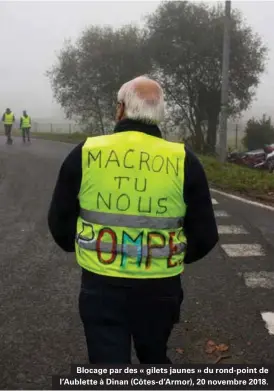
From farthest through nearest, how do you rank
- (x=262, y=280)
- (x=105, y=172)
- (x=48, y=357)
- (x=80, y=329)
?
(x=262, y=280) < (x=80, y=329) < (x=48, y=357) < (x=105, y=172)

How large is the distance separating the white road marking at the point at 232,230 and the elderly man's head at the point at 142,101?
18.4 feet

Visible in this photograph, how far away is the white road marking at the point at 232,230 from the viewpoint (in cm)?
791

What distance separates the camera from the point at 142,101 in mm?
2482

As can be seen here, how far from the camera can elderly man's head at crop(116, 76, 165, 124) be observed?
2.48m

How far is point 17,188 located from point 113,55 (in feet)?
62.6

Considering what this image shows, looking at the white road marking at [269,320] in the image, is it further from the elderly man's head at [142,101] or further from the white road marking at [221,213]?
the white road marking at [221,213]

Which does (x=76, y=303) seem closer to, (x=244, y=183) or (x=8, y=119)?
(x=244, y=183)

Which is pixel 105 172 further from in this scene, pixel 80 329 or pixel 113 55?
pixel 113 55

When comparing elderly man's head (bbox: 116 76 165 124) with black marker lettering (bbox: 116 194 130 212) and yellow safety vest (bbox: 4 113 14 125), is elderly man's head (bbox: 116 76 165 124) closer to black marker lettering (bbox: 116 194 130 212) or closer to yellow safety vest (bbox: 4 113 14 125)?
black marker lettering (bbox: 116 194 130 212)

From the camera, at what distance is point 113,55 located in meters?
29.6

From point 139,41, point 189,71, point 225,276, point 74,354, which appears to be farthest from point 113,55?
point 74,354

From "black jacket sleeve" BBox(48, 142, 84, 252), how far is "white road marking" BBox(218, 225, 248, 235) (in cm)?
546
